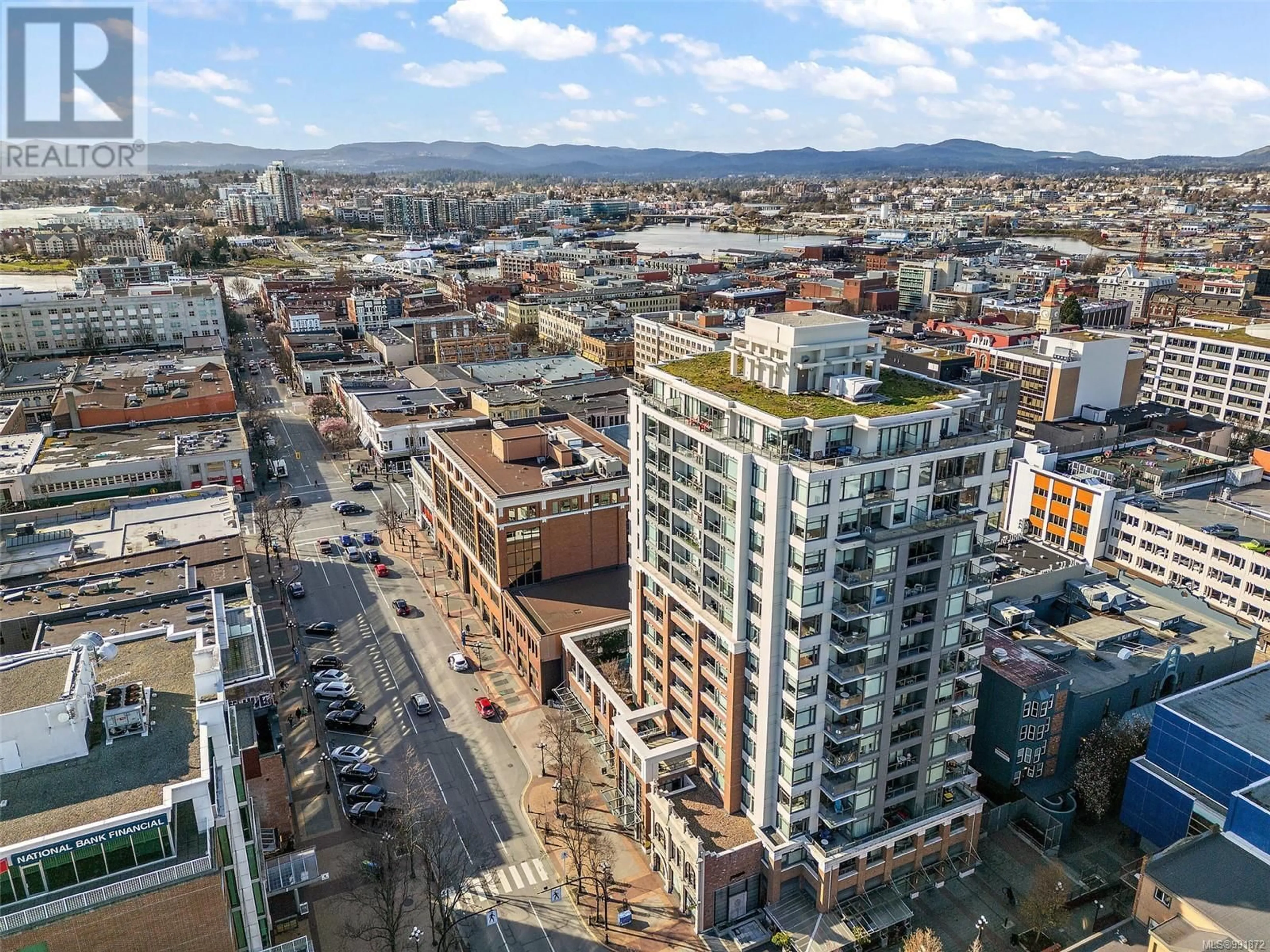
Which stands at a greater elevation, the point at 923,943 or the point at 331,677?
the point at 923,943

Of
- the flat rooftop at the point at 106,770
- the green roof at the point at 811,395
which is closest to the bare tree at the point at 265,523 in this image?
the flat rooftop at the point at 106,770

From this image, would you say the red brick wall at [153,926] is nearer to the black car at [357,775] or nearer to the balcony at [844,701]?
the black car at [357,775]

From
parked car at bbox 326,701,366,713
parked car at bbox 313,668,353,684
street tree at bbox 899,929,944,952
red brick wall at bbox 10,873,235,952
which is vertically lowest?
parked car at bbox 326,701,366,713

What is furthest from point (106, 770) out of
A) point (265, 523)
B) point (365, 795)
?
point (265, 523)

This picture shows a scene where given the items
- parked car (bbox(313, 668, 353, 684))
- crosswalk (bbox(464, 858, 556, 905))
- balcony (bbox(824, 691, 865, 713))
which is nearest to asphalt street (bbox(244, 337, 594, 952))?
crosswalk (bbox(464, 858, 556, 905))

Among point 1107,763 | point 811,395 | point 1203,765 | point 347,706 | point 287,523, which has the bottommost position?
point 347,706

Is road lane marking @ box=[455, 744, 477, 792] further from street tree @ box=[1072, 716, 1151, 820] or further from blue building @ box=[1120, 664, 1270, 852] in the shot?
blue building @ box=[1120, 664, 1270, 852]

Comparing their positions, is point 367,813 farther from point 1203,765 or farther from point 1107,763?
point 1203,765
